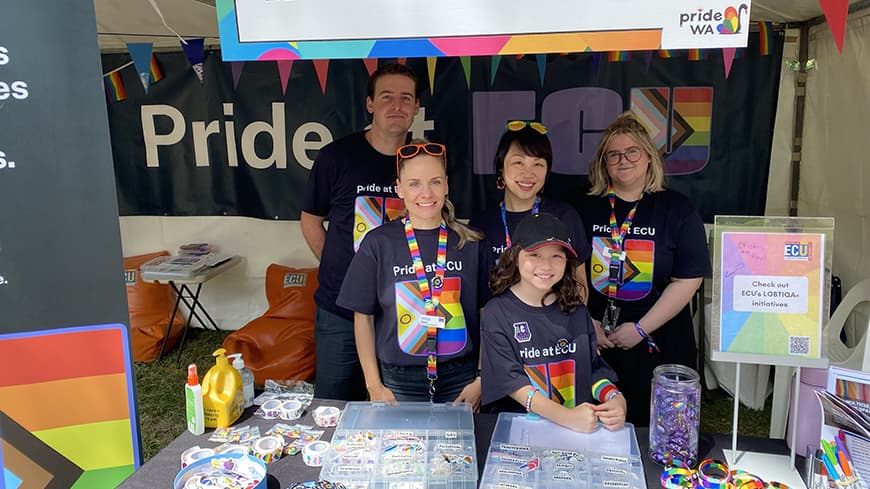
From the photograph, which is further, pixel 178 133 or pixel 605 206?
pixel 178 133

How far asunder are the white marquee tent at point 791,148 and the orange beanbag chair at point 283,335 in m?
0.24

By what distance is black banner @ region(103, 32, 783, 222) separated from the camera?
3.54 meters

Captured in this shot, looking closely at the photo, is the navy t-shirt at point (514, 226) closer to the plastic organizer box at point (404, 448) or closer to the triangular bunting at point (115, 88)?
the plastic organizer box at point (404, 448)

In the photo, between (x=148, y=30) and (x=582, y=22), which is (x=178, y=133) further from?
(x=582, y=22)

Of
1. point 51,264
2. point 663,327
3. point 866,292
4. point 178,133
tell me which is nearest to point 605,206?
point 663,327

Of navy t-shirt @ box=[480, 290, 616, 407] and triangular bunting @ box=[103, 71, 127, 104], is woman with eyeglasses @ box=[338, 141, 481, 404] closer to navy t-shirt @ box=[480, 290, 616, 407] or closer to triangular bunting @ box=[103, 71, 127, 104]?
navy t-shirt @ box=[480, 290, 616, 407]

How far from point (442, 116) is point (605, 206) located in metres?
1.80

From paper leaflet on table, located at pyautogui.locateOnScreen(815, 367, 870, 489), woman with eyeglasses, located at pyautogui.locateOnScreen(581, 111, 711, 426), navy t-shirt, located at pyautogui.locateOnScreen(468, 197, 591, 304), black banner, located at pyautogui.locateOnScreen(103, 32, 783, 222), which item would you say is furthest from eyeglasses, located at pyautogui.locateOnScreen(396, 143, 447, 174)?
black banner, located at pyautogui.locateOnScreen(103, 32, 783, 222)

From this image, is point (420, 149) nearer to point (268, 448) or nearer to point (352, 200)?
point (352, 200)

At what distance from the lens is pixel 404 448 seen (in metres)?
1.42

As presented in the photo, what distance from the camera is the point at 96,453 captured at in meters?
1.62

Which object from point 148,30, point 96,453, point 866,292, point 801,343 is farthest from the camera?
point 148,30

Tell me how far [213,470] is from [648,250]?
150cm

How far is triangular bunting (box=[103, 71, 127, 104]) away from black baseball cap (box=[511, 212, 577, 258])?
11.1ft
